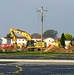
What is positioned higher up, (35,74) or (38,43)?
(38,43)

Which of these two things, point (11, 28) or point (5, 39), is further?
point (5, 39)

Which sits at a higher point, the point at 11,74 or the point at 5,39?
the point at 5,39

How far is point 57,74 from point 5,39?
140 m

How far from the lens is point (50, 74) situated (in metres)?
18.6

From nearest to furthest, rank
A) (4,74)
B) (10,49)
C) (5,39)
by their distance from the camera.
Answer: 1. (4,74)
2. (10,49)
3. (5,39)

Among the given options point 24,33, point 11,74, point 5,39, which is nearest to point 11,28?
point 24,33

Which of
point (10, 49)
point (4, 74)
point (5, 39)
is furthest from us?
point (5, 39)

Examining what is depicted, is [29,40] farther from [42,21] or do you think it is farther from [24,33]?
[42,21]

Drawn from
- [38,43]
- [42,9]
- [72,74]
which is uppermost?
[42,9]

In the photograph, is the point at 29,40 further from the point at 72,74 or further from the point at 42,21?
the point at 72,74

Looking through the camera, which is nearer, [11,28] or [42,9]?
[42,9]

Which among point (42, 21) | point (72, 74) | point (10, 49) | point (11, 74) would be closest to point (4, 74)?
point (11, 74)

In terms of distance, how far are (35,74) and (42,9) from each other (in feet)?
157

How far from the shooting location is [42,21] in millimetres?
64188
